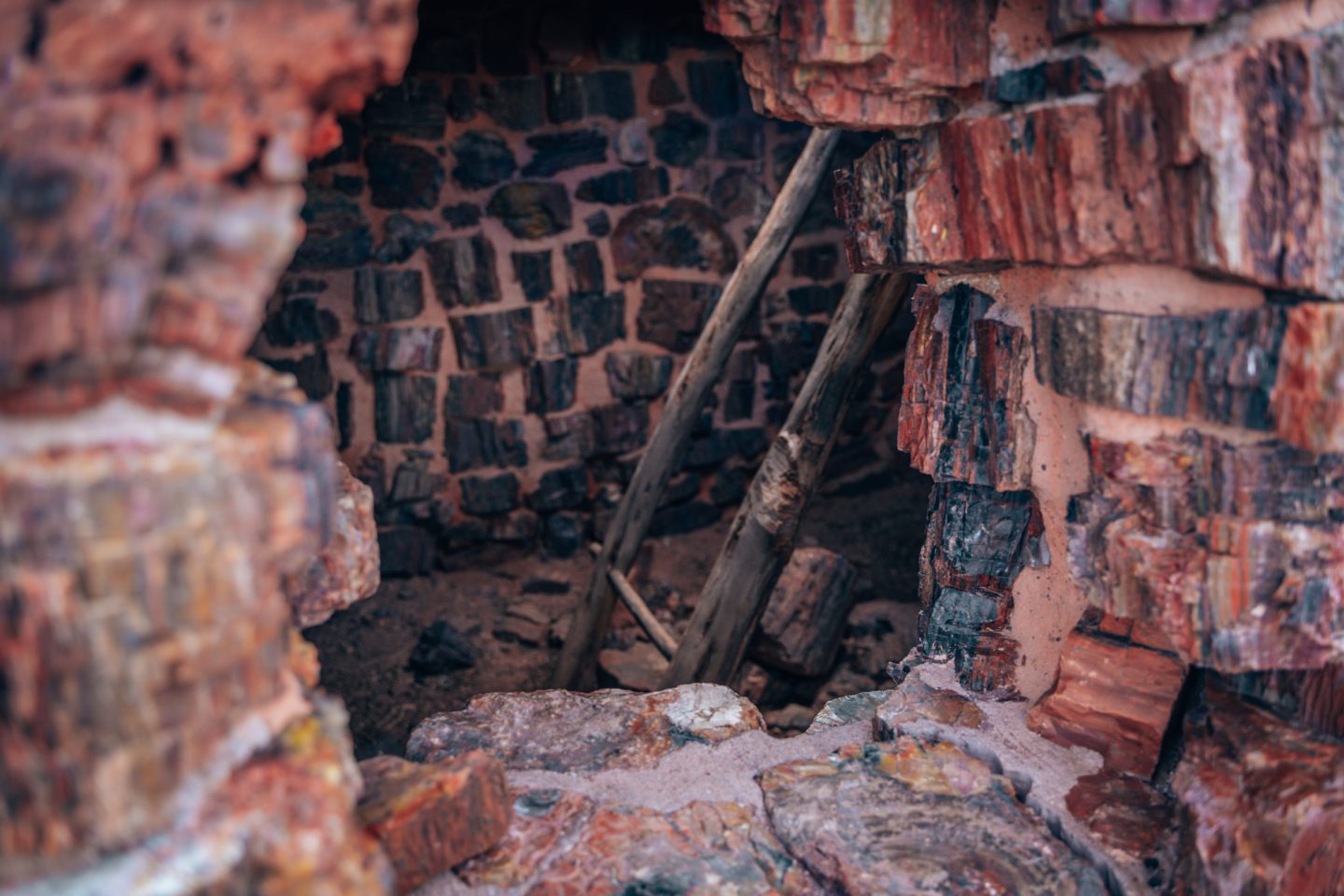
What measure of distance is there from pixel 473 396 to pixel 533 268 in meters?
0.55

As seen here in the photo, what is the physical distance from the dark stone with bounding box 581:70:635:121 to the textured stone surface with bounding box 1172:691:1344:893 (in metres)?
3.27

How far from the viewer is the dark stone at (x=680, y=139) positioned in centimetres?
423

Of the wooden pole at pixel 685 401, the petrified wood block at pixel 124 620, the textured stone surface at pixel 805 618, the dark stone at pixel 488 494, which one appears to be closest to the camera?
the petrified wood block at pixel 124 620

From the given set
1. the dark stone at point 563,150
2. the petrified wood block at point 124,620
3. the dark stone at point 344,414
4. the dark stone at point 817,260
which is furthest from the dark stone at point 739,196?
the petrified wood block at point 124,620

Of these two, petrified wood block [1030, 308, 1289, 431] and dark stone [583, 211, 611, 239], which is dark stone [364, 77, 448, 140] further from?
petrified wood block [1030, 308, 1289, 431]

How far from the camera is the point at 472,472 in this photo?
422 centimetres

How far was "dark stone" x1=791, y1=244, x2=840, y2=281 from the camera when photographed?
4609 mm

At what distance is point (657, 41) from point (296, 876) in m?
3.73

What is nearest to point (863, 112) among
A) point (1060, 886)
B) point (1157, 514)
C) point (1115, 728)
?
point (1157, 514)

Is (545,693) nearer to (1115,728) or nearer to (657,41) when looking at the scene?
(1115,728)

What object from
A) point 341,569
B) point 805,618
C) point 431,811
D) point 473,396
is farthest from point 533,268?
point 431,811

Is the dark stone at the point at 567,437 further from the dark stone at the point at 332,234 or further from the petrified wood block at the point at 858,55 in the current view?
the petrified wood block at the point at 858,55

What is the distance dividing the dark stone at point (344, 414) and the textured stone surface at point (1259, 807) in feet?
10.6

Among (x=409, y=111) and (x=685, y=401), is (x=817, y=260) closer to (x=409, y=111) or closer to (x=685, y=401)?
(x=685, y=401)
